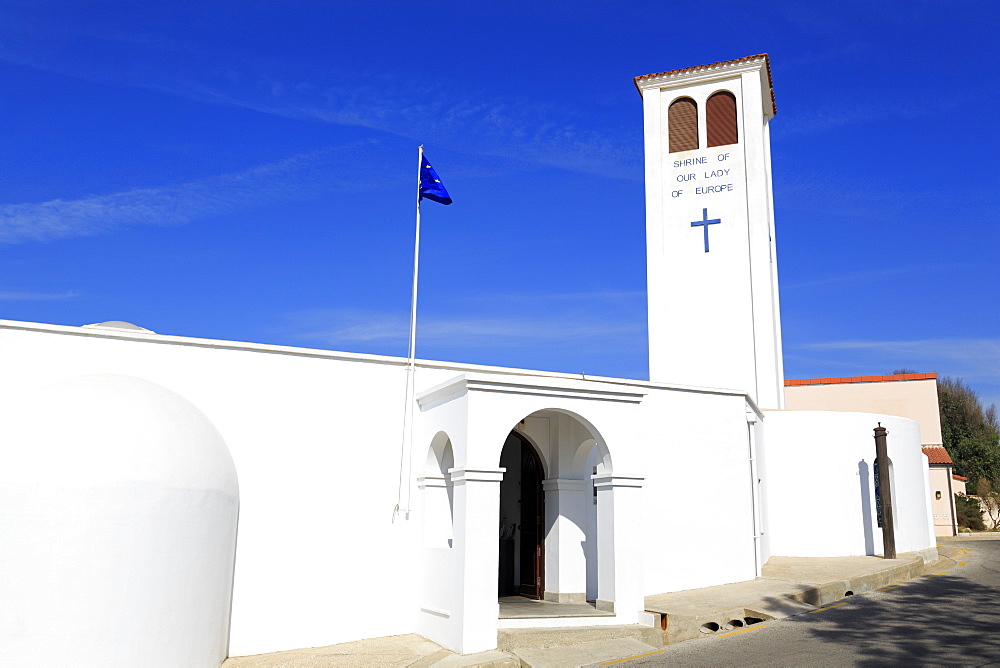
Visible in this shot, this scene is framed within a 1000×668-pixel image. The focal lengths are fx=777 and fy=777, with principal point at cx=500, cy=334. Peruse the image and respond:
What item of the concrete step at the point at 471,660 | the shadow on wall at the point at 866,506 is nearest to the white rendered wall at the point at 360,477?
the concrete step at the point at 471,660

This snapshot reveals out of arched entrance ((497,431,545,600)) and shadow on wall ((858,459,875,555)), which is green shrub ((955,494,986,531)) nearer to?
shadow on wall ((858,459,875,555))

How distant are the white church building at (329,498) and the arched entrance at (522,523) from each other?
0.05 metres

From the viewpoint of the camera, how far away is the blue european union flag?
12.2 m

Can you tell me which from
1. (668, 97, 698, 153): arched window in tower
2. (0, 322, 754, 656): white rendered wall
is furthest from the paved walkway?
(668, 97, 698, 153): arched window in tower

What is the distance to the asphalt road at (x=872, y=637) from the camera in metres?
9.05

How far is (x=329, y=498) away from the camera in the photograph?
35.7ft

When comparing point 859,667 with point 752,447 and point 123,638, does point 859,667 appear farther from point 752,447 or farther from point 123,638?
point 123,638

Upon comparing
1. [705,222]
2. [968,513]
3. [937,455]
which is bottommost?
[968,513]

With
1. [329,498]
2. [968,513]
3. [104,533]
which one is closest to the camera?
[104,533]

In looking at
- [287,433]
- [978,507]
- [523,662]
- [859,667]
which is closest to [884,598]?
[859,667]

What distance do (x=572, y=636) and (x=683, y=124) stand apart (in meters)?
15.6

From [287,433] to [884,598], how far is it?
1016cm

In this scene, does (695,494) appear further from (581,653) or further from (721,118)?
(721,118)

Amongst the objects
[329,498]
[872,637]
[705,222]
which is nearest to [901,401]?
[705,222]
